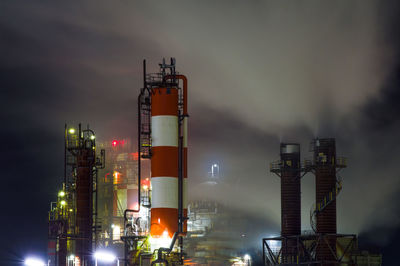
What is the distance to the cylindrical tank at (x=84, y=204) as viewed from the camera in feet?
176

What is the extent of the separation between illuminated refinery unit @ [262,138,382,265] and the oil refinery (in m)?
0.09

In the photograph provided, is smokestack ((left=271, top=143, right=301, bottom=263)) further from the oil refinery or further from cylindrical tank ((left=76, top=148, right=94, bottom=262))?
cylindrical tank ((left=76, top=148, right=94, bottom=262))

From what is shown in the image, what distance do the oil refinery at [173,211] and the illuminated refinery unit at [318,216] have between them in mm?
86

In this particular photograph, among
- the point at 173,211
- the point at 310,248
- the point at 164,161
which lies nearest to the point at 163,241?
the point at 173,211

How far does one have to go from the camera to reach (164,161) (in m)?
40.6

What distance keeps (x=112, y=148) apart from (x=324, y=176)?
60.9 meters

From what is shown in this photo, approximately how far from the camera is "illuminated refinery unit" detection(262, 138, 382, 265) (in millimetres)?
57438

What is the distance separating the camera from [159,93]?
41062mm

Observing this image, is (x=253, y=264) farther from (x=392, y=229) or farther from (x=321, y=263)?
(x=321, y=263)

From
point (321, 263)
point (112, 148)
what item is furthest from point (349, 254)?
point (112, 148)

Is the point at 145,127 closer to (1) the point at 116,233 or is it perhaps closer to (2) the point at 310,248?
(2) the point at 310,248

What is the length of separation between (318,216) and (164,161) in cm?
2290

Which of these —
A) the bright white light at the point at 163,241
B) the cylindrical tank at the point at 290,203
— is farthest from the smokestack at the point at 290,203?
the bright white light at the point at 163,241

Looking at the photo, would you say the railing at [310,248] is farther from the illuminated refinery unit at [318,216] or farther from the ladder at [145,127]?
the ladder at [145,127]
